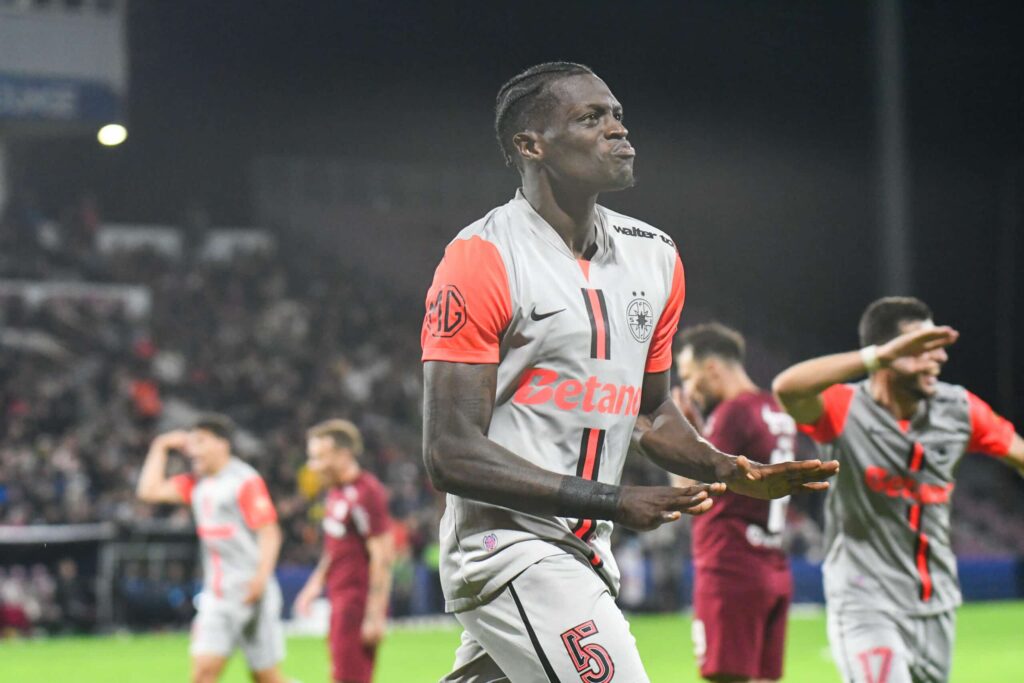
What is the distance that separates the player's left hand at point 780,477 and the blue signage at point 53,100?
55.6 ft

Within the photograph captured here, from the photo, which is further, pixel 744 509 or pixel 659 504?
pixel 744 509

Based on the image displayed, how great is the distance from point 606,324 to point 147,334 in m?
22.3

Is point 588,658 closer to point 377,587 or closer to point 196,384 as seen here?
point 377,587

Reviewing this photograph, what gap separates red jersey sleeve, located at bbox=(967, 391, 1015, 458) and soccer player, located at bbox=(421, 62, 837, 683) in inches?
103

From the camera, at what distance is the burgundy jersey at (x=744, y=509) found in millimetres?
7695

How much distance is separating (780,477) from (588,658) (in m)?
0.67

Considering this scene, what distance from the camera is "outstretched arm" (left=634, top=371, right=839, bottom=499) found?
12.1 ft

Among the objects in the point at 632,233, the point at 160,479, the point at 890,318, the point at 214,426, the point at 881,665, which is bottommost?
the point at 881,665

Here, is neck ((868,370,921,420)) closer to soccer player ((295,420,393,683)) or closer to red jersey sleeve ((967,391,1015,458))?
red jersey sleeve ((967,391,1015,458))

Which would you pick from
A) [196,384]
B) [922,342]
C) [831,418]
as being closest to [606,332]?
[922,342]

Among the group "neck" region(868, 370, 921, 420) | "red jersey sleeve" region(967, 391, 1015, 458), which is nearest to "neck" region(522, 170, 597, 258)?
"neck" region(868, 370, 921, 420)

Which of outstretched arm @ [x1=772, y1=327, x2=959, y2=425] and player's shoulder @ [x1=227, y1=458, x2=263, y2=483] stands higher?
outstretched arm @ [x1=772, y1=327, x2=959, y2=425]

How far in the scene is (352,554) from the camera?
1037 centimetres

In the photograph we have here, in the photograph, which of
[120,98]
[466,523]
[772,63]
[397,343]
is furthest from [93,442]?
[466,523]
